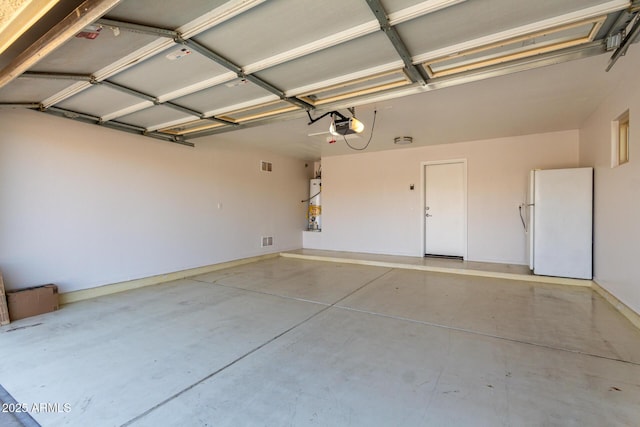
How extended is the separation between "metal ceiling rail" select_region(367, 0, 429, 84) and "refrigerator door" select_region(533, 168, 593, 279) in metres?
3.30

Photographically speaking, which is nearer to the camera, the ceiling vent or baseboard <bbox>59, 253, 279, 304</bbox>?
baseboard <bbox>59, 253, 279, 304</bbox>

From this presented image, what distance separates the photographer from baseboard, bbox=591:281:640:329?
293 centimetres

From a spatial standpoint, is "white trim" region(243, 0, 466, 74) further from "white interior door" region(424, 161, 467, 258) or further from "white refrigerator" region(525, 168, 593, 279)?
"white interior door" region(424, 161, 467, 258)

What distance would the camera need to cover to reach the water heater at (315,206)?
814cm

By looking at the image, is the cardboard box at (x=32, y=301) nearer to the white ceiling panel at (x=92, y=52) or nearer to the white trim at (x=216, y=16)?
the white ceiling panel at (x=92, y=52)

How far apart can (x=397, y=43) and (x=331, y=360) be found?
97.5 inches

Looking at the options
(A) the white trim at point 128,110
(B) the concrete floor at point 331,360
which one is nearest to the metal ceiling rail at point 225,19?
(A) the white trim at point 128,110

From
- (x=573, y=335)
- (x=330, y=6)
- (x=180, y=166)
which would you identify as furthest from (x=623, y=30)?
(x=180, y=166)

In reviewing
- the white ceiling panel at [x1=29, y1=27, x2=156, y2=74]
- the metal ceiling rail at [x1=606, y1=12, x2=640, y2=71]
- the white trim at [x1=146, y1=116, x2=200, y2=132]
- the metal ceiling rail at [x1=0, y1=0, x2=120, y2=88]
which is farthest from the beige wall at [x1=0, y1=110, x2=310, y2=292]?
the metal ceiling rail at [x1=606, y1=12, x2=640, y2=71]

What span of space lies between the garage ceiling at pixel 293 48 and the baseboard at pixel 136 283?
2413 millimetres

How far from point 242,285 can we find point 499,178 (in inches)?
208

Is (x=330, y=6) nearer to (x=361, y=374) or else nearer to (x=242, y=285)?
(x=361, y=374)

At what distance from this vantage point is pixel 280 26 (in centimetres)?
196

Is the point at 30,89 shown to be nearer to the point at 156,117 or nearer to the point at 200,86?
the point at 156,117
